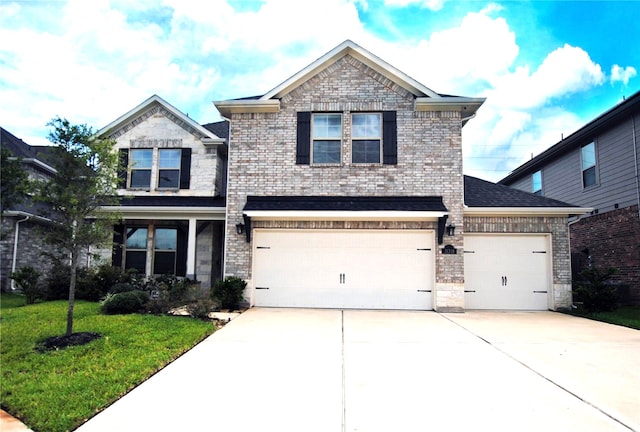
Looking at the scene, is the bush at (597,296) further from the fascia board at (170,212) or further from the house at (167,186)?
the house at (167,186)

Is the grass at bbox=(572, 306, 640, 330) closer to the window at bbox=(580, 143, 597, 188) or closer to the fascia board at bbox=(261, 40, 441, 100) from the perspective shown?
the window at bbox=(580, 143, 597, 188)

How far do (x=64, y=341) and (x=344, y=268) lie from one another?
669 centimetres

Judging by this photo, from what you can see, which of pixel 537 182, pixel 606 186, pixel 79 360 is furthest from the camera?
pixel 537 182

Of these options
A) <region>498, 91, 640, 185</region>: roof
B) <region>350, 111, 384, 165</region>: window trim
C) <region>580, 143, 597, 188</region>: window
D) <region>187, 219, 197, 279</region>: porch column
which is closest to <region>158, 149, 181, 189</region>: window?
<region>187, 219, 197, 279</region>: porch column

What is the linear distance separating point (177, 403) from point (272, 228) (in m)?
7.03

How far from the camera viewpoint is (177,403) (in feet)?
13.6

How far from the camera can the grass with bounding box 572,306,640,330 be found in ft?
→ 29.3

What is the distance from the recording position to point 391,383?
4.77 meters

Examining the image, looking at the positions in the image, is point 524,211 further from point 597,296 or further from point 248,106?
point 248,106

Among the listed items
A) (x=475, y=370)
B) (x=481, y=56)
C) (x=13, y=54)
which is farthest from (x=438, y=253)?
(x=13, y=54)

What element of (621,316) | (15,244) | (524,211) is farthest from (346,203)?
(15,244)

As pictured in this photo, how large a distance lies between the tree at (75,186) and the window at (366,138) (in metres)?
6.38

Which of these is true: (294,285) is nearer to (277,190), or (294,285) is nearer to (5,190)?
(277,190)

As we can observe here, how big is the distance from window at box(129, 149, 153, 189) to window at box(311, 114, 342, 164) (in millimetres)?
6431
